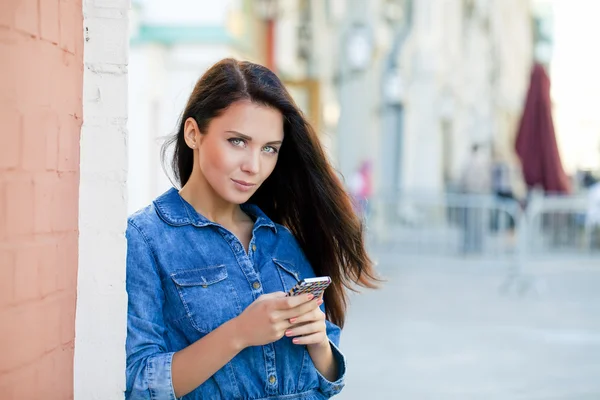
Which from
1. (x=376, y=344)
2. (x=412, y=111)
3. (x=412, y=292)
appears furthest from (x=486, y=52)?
(x=376, y=344)

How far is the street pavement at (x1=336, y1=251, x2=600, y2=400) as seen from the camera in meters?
6.16

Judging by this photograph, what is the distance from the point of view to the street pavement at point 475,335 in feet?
20.2

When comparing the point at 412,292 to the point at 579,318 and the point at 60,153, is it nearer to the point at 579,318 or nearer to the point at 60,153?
the point at 579,318

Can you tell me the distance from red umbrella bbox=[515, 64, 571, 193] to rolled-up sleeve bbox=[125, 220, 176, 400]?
14538 mm

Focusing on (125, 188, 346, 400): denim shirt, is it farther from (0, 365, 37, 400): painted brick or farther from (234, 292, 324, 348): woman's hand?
(0, 365, 37, 400): painted brick

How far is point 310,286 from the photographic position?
2.16 metres

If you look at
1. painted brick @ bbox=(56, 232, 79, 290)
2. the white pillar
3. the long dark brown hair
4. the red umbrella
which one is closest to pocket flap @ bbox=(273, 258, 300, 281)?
the long dark brown hair

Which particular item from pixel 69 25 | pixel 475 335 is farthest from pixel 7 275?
pixel 475 335

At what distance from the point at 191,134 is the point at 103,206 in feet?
1.35

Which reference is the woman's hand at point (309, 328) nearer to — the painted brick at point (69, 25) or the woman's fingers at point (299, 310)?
the woman's fingers at point (299, 310)

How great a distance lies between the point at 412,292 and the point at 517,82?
44.9 m

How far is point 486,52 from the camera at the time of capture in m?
38.7

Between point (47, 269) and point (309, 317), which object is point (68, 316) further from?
point (309, 317)

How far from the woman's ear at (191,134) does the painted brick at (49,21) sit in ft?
1.89
